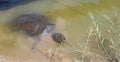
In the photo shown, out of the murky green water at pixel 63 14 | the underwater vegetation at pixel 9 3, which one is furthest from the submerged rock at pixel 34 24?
the underwater vegetation at pixel 9 3

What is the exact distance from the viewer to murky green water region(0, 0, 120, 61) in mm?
3760

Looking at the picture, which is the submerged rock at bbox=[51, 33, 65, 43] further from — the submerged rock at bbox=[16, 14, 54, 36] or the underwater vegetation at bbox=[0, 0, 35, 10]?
the underwater vegetation at bbox=[0, 0, 35, 10]

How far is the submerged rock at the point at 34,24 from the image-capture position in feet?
12.8

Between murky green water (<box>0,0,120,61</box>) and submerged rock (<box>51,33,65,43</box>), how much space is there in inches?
3.3

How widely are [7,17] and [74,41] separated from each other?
101cm

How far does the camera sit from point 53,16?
14.2ft

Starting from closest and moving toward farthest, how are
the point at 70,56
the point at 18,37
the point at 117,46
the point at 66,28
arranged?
the point at 117,46, the point at 70,56, the point at 18,37, the point at 66,28

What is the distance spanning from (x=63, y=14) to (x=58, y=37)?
65 centimetres

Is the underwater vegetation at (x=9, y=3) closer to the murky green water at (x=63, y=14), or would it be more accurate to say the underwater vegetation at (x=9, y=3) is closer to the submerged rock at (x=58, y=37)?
the murky green water at (x=63, y=14)

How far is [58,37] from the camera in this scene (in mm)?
3828

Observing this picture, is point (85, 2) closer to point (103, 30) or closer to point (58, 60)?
point (103, 30)

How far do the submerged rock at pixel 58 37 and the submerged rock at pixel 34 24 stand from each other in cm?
14

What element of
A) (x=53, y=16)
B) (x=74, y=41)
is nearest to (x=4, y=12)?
(x=53, y=16)

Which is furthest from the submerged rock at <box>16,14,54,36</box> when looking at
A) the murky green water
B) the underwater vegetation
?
the underwater vegetation
